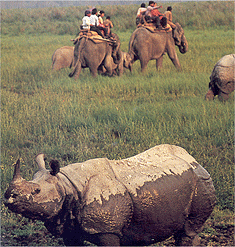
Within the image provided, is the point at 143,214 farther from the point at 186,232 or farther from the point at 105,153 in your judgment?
the point at 105,153

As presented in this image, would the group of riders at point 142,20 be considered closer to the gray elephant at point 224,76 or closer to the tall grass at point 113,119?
→ the tall grass at point 113,119

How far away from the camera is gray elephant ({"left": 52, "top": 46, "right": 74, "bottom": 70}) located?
35.4 feet

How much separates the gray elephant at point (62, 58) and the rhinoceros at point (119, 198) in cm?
849

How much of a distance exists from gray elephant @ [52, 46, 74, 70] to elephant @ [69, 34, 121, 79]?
1384 millimetres

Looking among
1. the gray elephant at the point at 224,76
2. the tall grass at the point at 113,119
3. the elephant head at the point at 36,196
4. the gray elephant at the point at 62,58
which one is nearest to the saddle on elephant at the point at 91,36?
the tall grass at the point at 113,119

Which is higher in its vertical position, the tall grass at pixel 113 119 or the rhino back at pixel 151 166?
the rhino back at pixel 151 166

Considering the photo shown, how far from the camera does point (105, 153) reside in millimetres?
4574

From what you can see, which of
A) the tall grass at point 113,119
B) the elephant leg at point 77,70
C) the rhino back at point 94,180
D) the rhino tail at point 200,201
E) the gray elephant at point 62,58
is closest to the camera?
the rhino back at point 94,180

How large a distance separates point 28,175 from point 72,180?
2.04 m

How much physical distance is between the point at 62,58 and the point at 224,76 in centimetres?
542

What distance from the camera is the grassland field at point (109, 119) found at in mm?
4449

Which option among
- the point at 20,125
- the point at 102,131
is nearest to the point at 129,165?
the point at 102,131

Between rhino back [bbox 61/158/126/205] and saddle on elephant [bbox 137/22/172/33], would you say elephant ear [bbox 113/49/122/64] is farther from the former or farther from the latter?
rhino back [bbox 61/158/126/205]

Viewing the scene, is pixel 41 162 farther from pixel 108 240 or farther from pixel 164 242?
pixel 164 242
